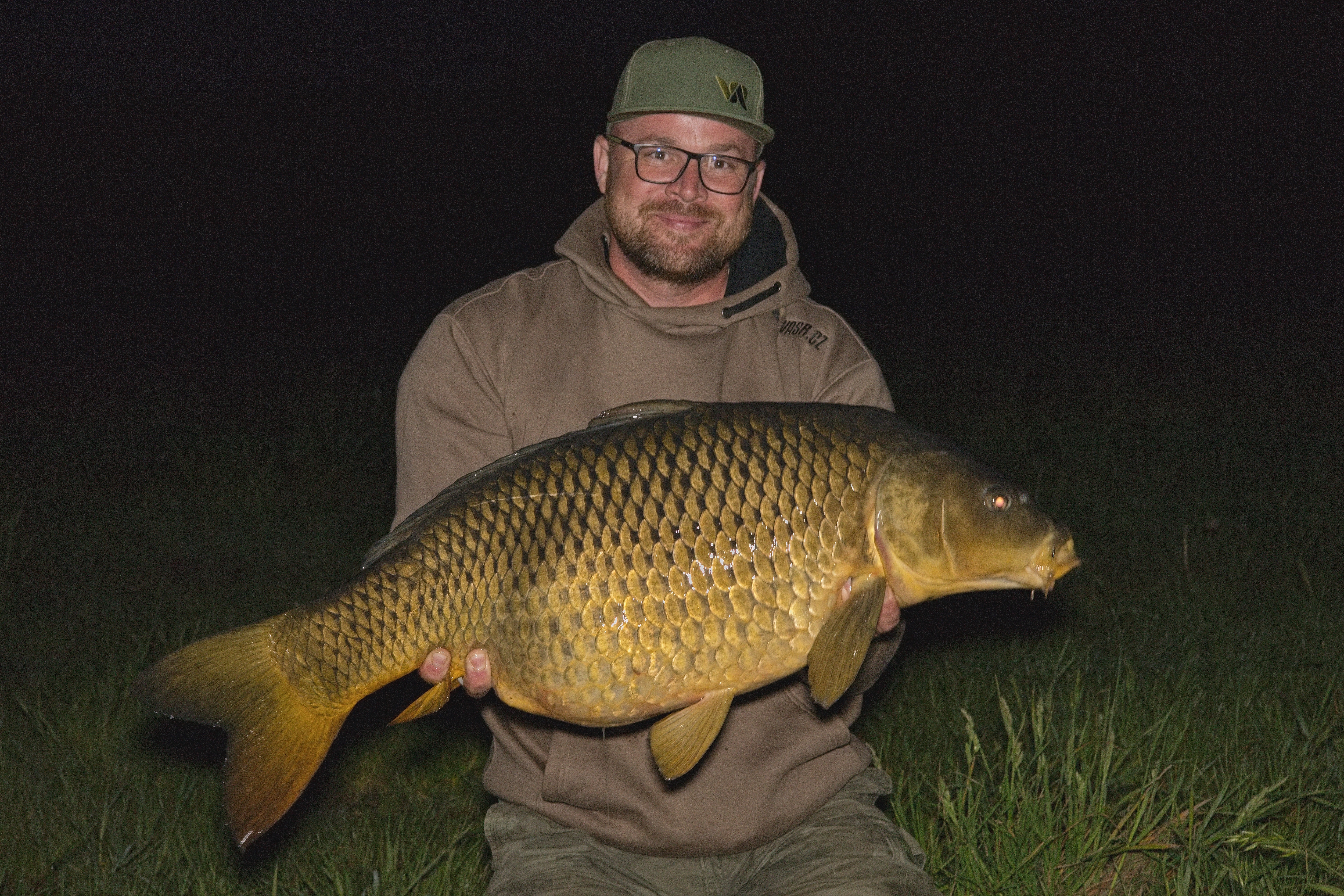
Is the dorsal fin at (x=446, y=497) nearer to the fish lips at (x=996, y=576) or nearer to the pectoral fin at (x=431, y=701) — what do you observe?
the pectoral fin at (x=431, y=701)

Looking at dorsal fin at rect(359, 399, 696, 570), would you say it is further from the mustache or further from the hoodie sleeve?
the mustache

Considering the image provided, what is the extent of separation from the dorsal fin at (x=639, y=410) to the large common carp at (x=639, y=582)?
5cm

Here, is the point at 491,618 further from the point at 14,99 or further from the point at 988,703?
the point at 14,99

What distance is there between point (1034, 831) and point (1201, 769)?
45cm

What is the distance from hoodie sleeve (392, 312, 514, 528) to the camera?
2340 mm

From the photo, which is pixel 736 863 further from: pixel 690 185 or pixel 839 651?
pixel 690 185

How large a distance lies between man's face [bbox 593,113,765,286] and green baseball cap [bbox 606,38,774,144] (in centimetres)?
3

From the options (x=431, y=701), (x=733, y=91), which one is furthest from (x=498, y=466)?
(x=733, y=91)

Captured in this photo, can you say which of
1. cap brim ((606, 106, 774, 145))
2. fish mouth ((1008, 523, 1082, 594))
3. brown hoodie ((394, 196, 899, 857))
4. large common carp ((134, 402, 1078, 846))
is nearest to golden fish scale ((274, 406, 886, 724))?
large common carp ((134, 402, 1078, 846))

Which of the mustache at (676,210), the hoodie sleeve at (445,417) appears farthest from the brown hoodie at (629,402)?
the mustache at (676,210)

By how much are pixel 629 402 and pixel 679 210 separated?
1.19 feet

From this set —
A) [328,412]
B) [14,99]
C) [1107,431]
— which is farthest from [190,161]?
[1107,431]

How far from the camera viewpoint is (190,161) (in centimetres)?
1800

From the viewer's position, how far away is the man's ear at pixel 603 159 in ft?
8.45
